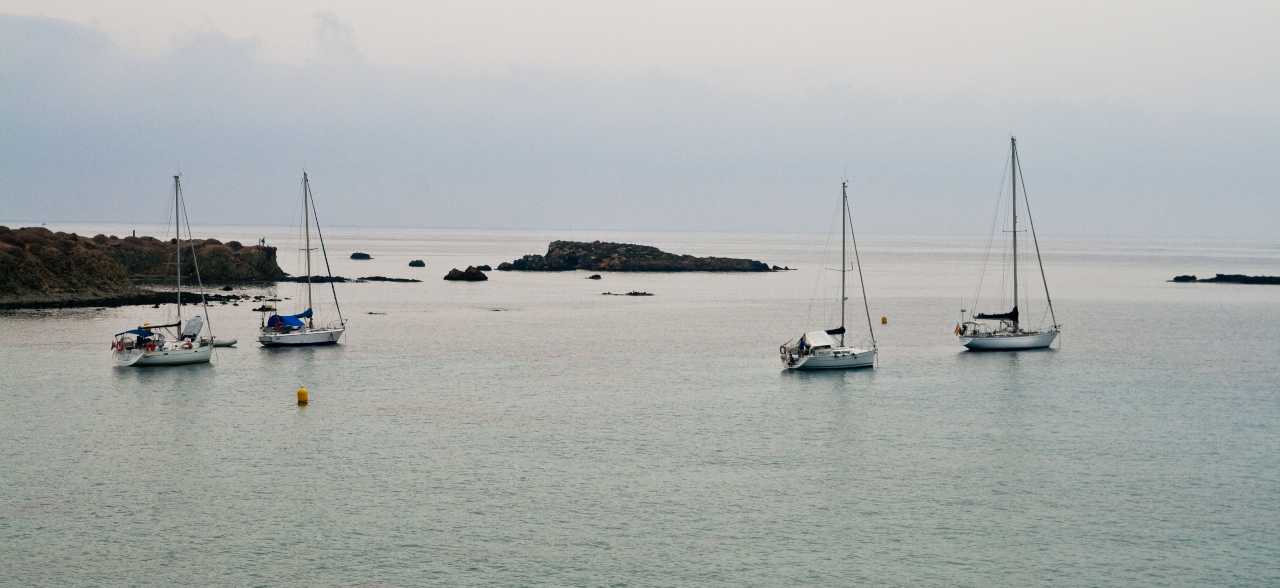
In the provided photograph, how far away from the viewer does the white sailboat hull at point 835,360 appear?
60438mm

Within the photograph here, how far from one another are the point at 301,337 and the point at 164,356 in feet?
35.3

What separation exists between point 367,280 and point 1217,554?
5081 inches

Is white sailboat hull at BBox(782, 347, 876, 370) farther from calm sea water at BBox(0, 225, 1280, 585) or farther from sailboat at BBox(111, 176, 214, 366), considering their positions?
sailboat at BBox(111, 176, 214, 366)

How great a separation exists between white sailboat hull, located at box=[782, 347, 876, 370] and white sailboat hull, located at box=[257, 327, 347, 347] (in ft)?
99.2

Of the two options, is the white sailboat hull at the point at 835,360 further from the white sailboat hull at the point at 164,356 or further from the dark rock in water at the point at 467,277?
the dark rock in water at the point at 467,277

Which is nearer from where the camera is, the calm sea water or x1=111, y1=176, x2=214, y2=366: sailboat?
the calm sea water

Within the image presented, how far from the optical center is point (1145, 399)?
52406 millimetres

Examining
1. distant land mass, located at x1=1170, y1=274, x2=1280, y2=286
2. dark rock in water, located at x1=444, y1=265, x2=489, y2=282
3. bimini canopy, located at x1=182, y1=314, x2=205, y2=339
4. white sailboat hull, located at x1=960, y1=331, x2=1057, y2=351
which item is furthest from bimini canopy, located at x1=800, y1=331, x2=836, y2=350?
distant land mass, located at x1=1170, y1=274, x2=1280, y2=286

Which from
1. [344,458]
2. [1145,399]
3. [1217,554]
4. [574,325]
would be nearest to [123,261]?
[574,325]

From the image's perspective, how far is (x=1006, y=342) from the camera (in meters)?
70.5

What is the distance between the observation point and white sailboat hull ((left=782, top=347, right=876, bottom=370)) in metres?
60.4

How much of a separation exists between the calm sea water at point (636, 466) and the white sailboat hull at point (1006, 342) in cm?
133

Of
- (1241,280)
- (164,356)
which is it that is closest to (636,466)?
(164,356)

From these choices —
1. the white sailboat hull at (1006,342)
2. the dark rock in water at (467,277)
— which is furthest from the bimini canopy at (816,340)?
the dark rock in water at (467,277)
